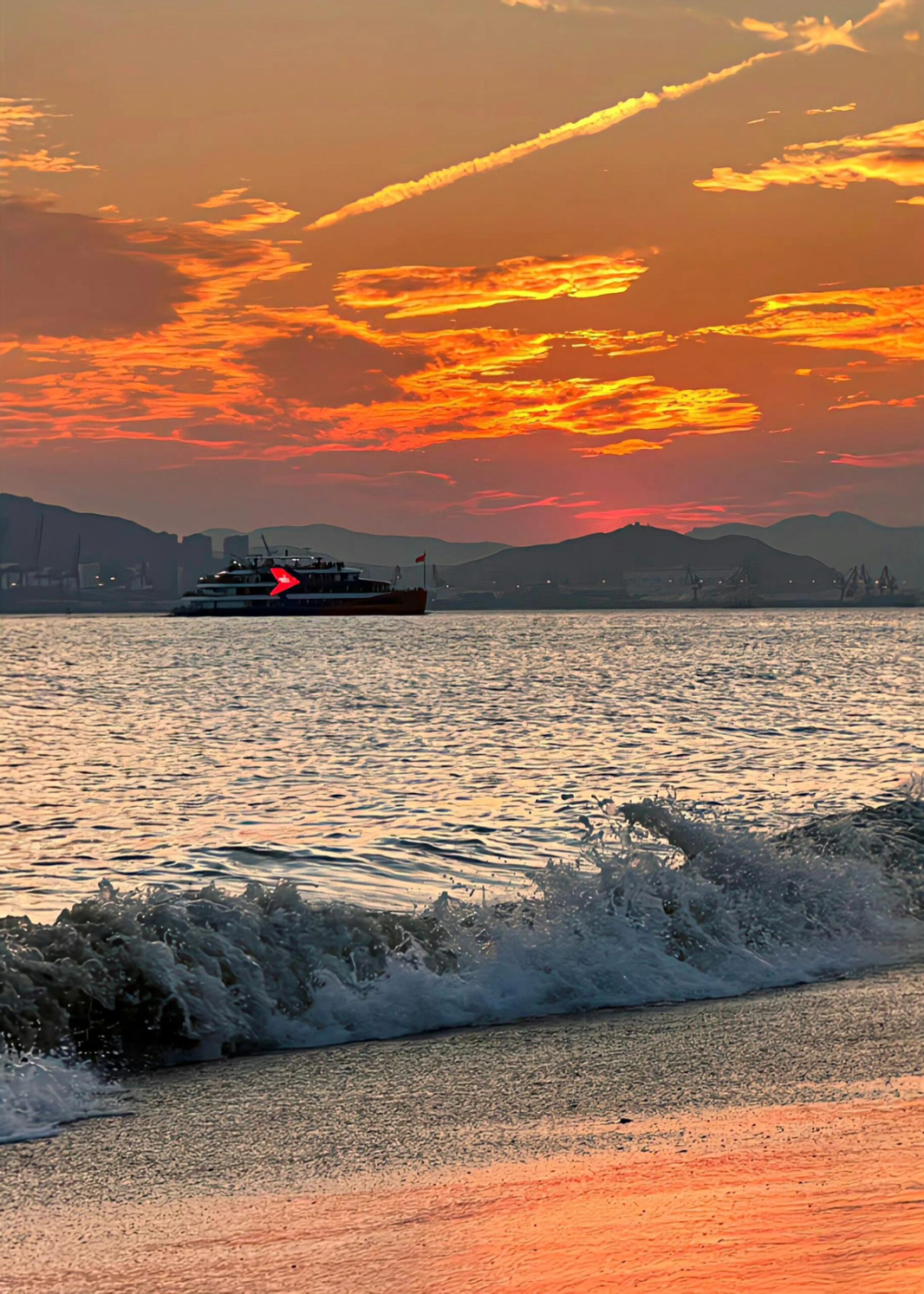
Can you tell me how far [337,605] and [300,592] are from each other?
229 inches

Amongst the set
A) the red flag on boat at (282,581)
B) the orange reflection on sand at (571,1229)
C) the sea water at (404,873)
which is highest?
the red flag on boat at (282,581)

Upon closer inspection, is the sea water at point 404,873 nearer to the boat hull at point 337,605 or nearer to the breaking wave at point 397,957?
the breaking wave at point 397,957

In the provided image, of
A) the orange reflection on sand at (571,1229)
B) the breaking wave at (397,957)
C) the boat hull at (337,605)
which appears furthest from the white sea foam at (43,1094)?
the boat hull at (337,605)

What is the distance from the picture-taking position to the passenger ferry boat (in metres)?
176

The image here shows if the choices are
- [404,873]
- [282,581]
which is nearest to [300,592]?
[282,581]

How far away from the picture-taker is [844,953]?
10547mm

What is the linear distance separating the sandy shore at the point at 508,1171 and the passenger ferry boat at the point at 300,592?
169331mm

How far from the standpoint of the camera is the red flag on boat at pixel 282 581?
578 feet

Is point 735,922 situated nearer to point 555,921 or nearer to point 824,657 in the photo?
point 555,921

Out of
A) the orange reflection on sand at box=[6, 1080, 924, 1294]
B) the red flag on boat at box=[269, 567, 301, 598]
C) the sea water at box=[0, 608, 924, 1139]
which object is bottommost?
the sea water at box=[0, 608, 924, 1139]

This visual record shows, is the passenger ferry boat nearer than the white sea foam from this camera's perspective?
No

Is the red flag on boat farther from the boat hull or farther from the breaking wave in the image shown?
the breaking wave

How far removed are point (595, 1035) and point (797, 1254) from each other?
4.00m

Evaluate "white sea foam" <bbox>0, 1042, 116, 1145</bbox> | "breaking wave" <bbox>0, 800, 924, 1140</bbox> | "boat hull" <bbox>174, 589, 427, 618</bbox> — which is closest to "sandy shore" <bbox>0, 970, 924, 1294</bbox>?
"white sea foam" <bbox>0, 1042, 116, 1145</bbox>
